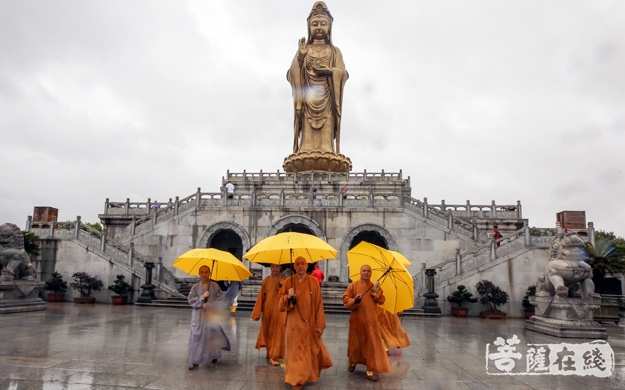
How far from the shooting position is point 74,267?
19.0 m

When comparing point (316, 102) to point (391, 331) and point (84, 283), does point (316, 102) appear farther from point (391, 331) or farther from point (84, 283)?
point (391, 331)

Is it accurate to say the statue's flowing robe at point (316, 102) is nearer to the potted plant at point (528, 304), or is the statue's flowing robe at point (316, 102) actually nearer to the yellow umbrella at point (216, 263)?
the potted plant at point (528, 304)

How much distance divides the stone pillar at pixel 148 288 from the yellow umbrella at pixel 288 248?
12.3 m

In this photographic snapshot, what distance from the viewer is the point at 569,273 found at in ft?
36.3

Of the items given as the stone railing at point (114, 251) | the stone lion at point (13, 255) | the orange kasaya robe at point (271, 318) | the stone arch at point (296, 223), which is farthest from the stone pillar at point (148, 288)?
the orange kasaya robe at point (271, 318)

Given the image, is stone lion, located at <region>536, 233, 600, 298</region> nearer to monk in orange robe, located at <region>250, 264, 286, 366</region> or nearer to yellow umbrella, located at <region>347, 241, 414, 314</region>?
yellow umbrella, located at <region>347, 241, 414, 314</region>

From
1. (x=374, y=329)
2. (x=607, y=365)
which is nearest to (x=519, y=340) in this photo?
(x=607, y=365)

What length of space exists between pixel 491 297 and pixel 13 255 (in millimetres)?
17284

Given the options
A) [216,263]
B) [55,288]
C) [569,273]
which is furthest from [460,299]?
[55,288]

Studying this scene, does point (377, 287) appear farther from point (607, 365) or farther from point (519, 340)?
point (519, 340)

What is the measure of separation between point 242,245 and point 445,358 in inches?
639

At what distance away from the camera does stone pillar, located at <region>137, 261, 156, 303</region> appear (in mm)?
17094

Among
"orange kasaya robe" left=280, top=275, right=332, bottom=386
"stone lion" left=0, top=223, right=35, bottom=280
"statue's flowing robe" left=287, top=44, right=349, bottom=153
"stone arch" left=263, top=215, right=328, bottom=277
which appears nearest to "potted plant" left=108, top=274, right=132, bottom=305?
"stone lion" left=0, top=223, right=35, bottom=280

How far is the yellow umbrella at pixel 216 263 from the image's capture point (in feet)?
22.5
